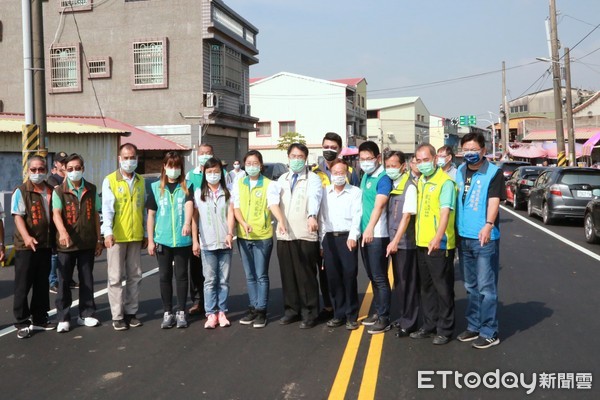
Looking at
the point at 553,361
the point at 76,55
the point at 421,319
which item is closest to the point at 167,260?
the point at 421,319

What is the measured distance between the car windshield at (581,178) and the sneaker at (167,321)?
1204 centimetres

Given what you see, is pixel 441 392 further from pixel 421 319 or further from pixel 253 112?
pixel 253 112

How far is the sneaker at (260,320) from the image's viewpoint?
6348mm

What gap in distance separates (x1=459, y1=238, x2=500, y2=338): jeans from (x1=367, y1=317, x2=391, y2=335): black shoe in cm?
84

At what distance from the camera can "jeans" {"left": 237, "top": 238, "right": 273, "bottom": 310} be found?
644 cm

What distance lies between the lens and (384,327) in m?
6.16

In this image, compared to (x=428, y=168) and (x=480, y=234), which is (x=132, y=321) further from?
(x=480, y=234)

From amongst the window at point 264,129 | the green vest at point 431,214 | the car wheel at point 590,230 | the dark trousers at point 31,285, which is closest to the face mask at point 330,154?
the green vest at point 431,214

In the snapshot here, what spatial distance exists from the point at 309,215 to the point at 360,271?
3.60 m

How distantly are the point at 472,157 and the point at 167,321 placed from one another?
138 inches

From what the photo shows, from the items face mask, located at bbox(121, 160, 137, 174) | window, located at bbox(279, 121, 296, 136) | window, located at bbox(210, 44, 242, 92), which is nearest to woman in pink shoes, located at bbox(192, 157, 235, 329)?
face mask, located at bbox(121, 160, 137, 174)

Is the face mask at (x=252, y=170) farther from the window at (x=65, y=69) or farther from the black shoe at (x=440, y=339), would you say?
the window at (x=65, y=69)

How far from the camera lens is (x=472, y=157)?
221 inches

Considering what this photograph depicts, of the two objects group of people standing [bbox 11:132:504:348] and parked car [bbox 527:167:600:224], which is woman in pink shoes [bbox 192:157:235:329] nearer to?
group of people standing [bbox 11:132:504:348]
